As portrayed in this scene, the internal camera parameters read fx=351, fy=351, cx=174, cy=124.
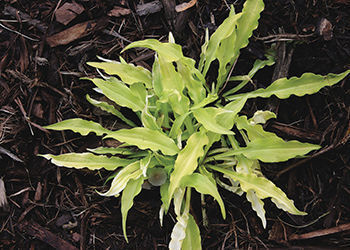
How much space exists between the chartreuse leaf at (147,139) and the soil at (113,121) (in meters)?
0.29

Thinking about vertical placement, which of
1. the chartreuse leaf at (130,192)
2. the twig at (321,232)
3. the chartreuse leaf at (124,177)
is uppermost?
the chartreuse leaf at (124,177)

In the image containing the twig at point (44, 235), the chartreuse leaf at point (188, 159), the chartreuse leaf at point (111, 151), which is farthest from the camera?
the twig at point (44, 235)

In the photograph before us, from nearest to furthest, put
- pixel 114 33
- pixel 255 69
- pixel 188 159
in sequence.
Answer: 1. pixel 188 159
2. pixel 255 69
3. pixel 114 33

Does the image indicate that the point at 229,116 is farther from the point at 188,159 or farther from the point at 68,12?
the point at 68,12

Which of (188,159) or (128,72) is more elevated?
(128,72)

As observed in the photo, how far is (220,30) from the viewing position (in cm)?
119

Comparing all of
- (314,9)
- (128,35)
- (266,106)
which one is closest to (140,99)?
(128,35)

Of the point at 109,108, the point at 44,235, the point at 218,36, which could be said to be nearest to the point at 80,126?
the point at 109,108

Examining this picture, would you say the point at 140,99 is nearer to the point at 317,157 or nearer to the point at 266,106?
the point at 266,106

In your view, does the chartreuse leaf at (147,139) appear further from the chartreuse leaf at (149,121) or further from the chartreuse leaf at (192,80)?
the chartreuse leaf at (192,80)

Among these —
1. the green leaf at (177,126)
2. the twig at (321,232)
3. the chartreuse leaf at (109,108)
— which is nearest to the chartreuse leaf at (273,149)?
the green leaf at (177,126)

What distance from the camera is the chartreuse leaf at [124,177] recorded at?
1130 millimetres

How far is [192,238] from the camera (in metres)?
1.19

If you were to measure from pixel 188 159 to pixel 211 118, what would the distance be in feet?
0.48
